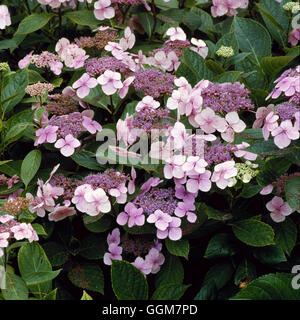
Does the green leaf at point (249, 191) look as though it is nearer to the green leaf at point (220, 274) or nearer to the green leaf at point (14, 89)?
the green leaf at point (220, 274)

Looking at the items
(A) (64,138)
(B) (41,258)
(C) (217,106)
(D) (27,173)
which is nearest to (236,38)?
(C) (217,106)

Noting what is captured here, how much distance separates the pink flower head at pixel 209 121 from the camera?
135 centimetres

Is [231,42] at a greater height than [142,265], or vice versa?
[231,42]

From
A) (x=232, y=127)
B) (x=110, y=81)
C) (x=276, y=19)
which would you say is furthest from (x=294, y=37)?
(x=110, y=81)

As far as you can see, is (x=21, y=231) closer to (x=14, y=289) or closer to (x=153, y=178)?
(x=14, y=289)

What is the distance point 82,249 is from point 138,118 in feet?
1.38

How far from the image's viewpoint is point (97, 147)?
1.50 m

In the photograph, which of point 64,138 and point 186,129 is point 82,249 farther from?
point 186,129

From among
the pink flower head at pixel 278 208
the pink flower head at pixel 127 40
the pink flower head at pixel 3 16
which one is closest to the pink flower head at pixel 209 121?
the pink flower head at pixel 278 208

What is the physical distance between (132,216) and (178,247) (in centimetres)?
15

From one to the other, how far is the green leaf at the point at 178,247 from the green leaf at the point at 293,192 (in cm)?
29

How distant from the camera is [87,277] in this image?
143cm

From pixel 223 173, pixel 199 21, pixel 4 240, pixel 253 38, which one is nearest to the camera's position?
pixel 4 240

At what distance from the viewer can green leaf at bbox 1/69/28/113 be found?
1.65 meters
